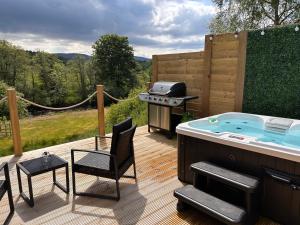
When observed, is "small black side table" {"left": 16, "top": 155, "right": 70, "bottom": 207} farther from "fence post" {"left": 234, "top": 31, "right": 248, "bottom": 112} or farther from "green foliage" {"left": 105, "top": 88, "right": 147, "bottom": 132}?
"green foliage" {"left": 105, "top": 88, "right": 147, "bottom": 132}

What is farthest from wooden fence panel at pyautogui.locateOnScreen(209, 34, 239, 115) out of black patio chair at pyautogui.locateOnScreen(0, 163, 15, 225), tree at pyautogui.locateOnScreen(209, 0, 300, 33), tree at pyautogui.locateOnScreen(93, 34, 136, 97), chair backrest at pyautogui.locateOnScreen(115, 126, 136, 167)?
tree at pyautogui.locateOnScreen(93, 34, 136, 97)

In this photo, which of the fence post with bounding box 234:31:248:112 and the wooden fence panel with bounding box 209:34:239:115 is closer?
the fence post with bounding box 234:31:248:112

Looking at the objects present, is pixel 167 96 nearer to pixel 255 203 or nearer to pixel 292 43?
pixel 292 43

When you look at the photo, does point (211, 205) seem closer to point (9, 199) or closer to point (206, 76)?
point (9, 199)

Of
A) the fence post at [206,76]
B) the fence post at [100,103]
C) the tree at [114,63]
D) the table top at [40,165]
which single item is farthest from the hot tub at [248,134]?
the tree at [114,63]

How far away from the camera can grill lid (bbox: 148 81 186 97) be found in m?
4.81

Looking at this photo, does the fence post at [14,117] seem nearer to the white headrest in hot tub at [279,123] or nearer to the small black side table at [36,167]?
the small black side table at [36,167]

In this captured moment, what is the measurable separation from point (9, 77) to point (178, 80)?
1665 cm

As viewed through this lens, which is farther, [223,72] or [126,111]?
[126,111]

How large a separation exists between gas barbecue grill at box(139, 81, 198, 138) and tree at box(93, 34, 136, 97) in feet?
49.1

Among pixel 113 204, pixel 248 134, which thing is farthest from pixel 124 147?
pixel 248 134

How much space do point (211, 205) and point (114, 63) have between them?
1900 centimetres

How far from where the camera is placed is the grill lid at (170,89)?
15.8ft

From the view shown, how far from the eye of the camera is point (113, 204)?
2580 mm
